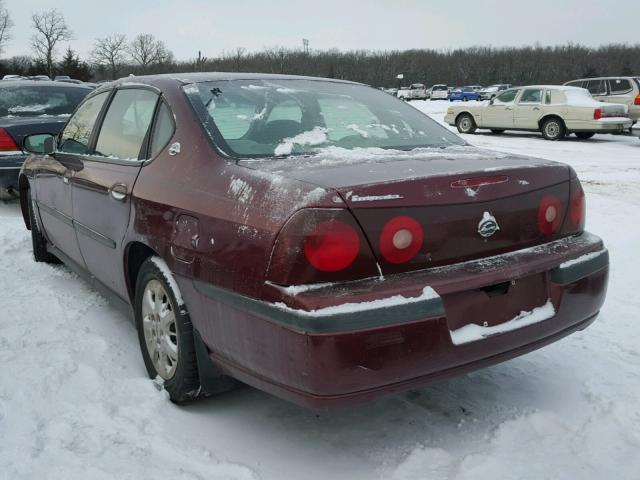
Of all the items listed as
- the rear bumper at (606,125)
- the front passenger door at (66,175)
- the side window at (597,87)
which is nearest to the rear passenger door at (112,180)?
the front passenger door at (66,175)

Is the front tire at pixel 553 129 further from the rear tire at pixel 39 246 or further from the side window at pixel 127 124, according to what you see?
the side window at pixel 127 124

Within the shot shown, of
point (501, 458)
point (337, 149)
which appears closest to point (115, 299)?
point (337, 149)

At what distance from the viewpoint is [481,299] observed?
7.07 feet

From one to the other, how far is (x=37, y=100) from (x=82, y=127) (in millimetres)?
4404

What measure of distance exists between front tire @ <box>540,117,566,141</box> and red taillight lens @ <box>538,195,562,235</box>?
46.3 ft

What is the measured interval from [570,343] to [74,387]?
101 inches

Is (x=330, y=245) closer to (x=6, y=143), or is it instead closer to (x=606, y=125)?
(x=6, y=143)

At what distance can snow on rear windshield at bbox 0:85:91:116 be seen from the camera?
737 centimetres

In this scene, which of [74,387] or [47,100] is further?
[47,100]

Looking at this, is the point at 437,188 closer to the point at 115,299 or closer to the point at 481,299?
the point at 481,299

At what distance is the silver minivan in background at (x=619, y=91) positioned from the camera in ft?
51.7

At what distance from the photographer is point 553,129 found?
15.6 meters

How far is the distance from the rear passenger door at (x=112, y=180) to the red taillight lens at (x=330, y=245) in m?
1.26

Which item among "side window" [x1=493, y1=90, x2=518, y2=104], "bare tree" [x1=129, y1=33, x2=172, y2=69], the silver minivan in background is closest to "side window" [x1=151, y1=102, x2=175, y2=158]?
"side window" [x1=493, y1=90, x2=518, y2=104]
